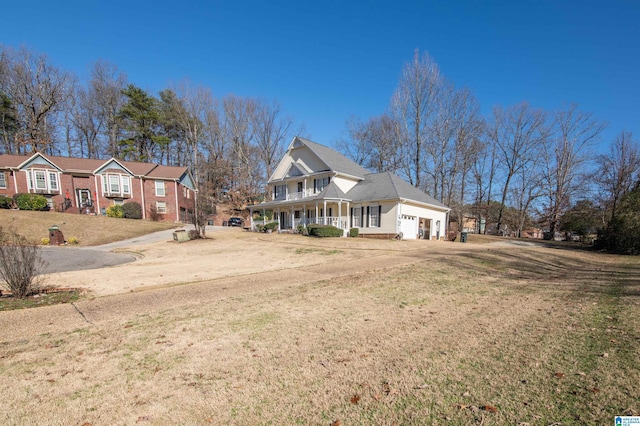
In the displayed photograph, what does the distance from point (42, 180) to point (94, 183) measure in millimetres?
4615

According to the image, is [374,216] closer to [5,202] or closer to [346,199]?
[346,199]

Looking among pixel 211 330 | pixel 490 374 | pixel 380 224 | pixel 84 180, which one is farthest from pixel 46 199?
pixel 490 374

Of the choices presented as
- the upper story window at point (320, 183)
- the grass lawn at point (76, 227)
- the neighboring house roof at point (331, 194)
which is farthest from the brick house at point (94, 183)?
the neighboring house roof at point (331, 194)

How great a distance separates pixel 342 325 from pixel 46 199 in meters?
39.4

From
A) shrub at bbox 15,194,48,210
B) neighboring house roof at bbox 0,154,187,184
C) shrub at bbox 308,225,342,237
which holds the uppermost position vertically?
neighboring house roof at bbox 0,154,187,184

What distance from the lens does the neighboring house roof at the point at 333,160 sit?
2675 centimetres

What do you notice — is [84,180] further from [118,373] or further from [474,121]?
[474,121]

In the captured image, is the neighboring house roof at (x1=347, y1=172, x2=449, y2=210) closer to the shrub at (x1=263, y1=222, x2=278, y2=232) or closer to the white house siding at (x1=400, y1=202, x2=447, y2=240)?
the white house siding at (x1=400, y1=202, x2=447, y2=240)

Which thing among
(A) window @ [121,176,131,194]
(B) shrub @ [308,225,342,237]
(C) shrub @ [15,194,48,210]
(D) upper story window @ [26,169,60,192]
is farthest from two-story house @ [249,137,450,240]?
(D) upper story window @ [26,169,60,192]

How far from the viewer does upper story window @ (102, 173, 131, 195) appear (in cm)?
Result: 3284

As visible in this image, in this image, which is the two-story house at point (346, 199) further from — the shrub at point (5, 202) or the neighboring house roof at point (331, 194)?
the shrub at point (5, 202)

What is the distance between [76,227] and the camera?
23.3 m

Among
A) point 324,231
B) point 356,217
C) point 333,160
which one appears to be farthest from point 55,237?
point 333,160

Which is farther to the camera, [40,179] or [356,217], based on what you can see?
[40,179]
